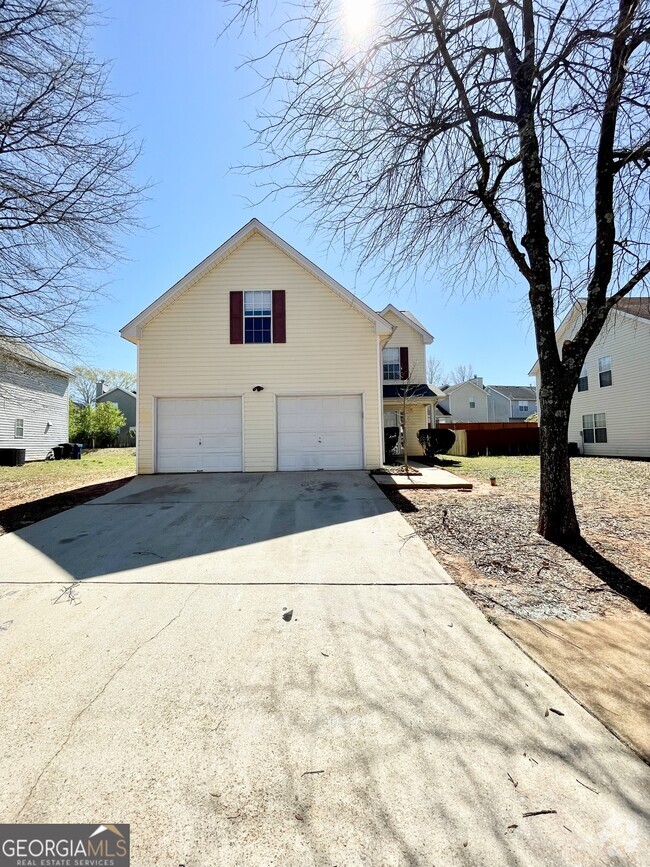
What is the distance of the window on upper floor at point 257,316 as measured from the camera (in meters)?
11.0

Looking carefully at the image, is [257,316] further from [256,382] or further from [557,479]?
[557,479]

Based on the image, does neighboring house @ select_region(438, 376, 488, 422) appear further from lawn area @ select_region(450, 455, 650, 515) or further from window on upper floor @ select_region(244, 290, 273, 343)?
window on upper floor @ select_region(244, 290, 273, 343)

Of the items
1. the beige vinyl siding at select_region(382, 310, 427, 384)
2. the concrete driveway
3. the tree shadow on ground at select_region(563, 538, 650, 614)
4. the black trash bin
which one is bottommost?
the concrete driveway

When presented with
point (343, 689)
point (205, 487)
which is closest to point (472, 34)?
point (343, 689)

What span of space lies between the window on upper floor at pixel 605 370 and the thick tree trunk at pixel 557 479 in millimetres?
18208

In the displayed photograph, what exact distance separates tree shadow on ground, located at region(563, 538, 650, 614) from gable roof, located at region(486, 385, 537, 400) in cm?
4556

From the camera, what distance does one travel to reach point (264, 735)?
198 cm

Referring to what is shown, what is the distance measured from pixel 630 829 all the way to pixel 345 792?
1143mm

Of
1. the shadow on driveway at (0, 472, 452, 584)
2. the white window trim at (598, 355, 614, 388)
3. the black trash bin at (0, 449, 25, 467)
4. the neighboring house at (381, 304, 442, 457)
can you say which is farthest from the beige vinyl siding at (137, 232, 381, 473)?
the white window trim at (598, 355, 614, 388)

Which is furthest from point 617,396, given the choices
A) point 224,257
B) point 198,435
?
point 198,435

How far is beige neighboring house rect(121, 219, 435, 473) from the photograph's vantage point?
10742 mm

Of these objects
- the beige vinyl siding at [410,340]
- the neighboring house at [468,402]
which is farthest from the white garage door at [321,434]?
the neighboring house at [468,402]

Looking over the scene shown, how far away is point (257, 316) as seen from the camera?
11.1m

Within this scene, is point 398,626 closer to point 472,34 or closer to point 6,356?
point 472,34
